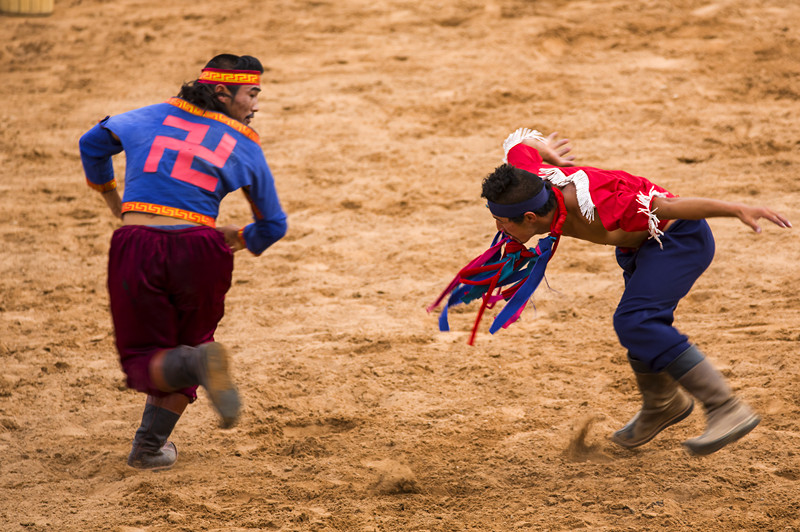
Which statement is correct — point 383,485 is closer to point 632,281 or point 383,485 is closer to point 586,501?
point 586,501

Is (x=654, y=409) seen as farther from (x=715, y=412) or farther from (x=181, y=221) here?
(x=181, y=221)

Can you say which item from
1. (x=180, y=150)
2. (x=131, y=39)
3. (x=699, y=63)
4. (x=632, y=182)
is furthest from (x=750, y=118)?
(x=131, y=39)

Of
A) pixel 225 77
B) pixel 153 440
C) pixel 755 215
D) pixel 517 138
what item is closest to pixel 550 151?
pixel 517 138

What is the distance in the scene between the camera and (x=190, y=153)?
340 centimetres

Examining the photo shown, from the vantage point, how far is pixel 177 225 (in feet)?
11.1

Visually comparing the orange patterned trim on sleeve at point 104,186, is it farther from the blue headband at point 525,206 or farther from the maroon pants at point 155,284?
the blue headband at point 525,206

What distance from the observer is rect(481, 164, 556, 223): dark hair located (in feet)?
11.0

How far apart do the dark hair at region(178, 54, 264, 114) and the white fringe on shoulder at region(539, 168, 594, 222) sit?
1268 millimetres

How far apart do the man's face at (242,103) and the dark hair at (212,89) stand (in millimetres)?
21

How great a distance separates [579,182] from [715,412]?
1036mm

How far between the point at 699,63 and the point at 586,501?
20.2 ft

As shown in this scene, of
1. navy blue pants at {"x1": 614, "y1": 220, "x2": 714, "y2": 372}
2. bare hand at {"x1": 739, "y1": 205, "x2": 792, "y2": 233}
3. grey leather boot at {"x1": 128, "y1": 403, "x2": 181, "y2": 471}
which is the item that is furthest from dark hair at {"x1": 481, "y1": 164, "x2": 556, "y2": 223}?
grey leather boot at {"x1": 128, "y1": 403, "x2": 181, "y2": 471}

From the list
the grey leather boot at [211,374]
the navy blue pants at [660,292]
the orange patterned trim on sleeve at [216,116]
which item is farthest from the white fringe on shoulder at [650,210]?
the grey leather boot at [211,374]

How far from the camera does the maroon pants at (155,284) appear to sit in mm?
3324
